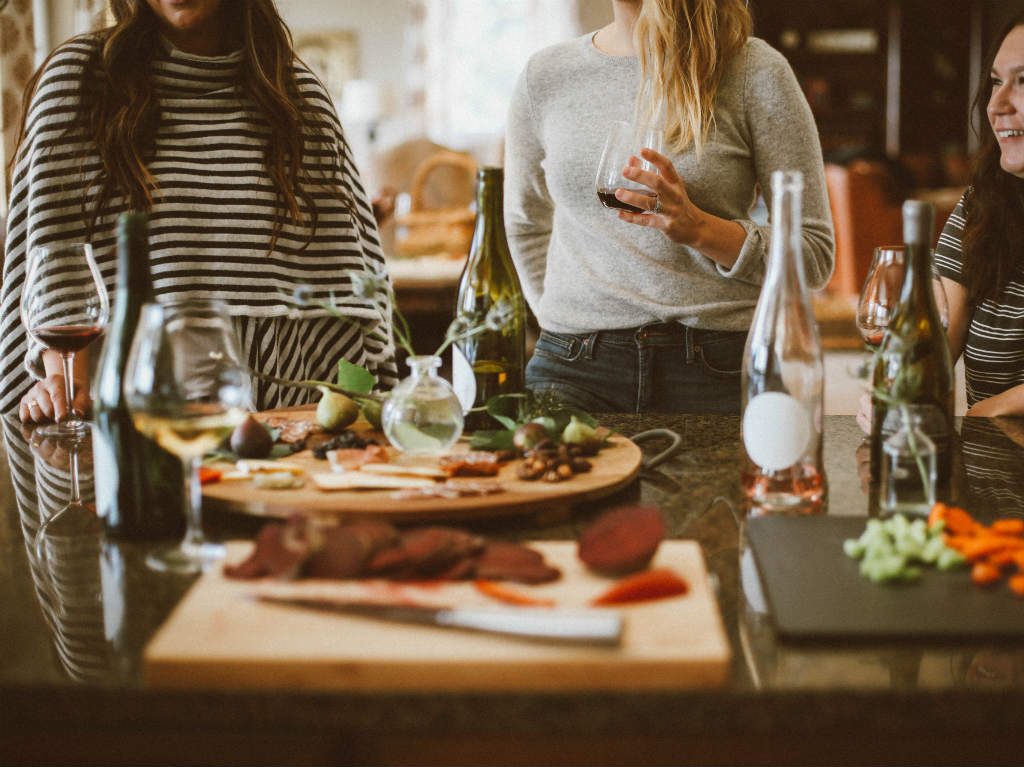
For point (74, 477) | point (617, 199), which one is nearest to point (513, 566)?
point (74, 477)

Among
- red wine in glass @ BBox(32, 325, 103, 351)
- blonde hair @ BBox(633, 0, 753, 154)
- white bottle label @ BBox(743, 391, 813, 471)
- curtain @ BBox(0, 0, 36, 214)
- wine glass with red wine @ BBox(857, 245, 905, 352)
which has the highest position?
curtain @ BBox(0, 0, 36, 214)

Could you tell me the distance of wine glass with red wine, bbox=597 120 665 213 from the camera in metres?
1.36

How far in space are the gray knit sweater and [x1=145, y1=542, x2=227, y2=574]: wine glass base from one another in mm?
994

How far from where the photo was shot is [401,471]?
3.43 feet

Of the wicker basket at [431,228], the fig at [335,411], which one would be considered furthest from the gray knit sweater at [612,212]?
the wicker basket at [431,228]

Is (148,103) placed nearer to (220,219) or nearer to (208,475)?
(220,219)

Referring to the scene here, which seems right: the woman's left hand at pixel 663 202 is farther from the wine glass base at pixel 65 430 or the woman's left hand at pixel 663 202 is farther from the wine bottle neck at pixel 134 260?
the wine glass base at pixel 65 430

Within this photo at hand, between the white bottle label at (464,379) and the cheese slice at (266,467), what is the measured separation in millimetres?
268

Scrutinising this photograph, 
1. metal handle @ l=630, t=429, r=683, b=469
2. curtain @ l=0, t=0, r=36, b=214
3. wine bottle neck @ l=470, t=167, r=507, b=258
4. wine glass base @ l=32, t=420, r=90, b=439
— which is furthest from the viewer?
curtain @ l=0, t=0, r=36, b=214

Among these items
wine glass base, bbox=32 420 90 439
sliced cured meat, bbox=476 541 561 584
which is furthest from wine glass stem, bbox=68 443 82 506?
sliced cured meat, bbox=476 541 561 584

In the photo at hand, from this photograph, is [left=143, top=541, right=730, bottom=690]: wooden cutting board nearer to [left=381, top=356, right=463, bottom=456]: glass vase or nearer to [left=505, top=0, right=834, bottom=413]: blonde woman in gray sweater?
[left=381, top=356, right=463, bottom=456]: glass vase

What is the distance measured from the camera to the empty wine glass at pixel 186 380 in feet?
2.67

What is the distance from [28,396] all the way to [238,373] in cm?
78

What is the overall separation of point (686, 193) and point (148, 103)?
2.80ft
